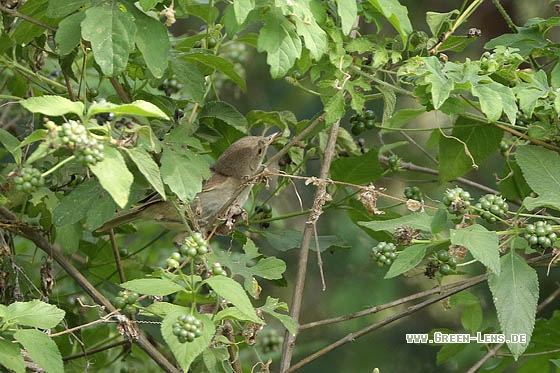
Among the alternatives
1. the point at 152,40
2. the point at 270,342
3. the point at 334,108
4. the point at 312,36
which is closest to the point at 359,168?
the point at 334,108

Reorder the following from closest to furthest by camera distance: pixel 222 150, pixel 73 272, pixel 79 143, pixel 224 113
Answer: pixel 79 143 < pixel 73 272 < pixel 224 113 < pixel 222 150

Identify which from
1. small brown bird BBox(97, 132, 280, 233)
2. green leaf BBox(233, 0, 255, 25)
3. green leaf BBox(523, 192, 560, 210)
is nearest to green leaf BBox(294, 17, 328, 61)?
green leaf BBox(233, 0, 255, 25)

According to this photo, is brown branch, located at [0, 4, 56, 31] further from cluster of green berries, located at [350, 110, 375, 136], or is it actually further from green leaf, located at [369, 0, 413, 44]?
cluster of green berries, located at [350, 110, 375, 136]

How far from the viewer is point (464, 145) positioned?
134 inches

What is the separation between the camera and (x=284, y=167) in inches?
158

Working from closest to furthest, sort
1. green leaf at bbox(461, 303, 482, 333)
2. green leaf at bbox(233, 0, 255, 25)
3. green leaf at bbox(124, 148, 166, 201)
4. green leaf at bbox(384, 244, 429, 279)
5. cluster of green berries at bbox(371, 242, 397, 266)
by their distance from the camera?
green leaf at bbox(124, 148, 166, 201) → green leaf at bbox(233, 0, 255, 25) → green leaf at bbox(384, 244, 429, 279) → cluster of green berries at bbox(371, 242, 397, 266) → green leaf at bbox(461, 303, 482, 333)

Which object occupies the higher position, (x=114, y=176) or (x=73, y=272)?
(x=114, y=176)

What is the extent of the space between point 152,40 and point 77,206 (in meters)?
0.61

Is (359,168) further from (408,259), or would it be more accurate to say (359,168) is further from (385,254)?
(408,259)

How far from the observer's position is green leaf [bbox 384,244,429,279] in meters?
2.67

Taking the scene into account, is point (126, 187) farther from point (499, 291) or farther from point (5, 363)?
point (499, 291)

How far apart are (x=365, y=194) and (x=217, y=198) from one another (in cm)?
106

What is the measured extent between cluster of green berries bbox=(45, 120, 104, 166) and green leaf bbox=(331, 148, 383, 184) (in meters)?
1.81

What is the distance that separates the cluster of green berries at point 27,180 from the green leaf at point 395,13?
1.15m
